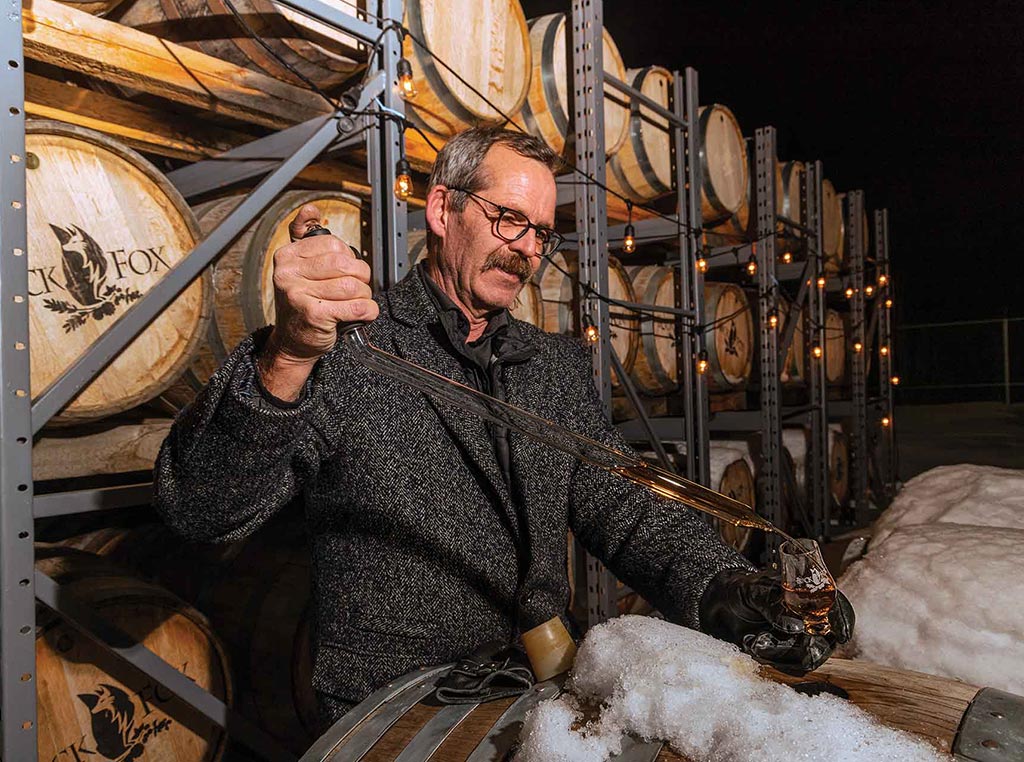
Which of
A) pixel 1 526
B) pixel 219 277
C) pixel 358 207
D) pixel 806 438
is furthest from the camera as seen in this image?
pixel 806 438

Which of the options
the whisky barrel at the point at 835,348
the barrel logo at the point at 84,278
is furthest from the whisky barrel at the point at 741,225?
the barrel logo at the point at 84,278

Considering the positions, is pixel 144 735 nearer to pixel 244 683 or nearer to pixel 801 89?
pixel 244 683

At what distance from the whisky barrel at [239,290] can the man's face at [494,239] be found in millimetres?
448

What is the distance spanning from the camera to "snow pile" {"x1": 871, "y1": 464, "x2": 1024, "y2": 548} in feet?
5.32

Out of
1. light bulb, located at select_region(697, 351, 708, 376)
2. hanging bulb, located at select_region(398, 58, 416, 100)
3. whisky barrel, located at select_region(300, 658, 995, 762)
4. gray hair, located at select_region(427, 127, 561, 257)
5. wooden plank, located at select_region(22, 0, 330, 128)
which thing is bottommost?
whisky barrel, located at select_region(300, 658, 995, 762)

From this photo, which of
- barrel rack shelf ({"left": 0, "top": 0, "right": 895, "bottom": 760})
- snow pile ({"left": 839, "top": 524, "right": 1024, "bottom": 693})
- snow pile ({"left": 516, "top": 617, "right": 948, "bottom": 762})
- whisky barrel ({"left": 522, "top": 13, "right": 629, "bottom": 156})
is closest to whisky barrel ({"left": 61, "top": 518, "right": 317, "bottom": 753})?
barrel rack shelf ({"left": 0, "top": 0, "right": 895, "bottom": 760})

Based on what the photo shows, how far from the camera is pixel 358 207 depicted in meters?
2.08

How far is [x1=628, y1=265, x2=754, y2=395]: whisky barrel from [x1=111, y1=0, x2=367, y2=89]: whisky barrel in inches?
89.9

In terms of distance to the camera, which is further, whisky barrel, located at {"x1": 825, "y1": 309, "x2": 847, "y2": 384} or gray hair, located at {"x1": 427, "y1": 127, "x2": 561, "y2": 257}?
whisky barrel, located at {"x1": 825, "y1": 309, "x2": 847, "y2": 384}

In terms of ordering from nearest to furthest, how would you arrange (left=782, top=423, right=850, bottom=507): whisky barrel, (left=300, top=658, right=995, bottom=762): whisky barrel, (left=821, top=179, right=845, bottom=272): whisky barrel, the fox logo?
(left=300, top=658, right=995, bottom=762): whisky barrel, the fox logo, (left=782, top=423, right=850, bottom=507): whisky barrel, (left=821, top=179, right=845, bottom=272): whisky barrel

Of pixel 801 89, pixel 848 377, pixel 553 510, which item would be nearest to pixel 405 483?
pixel 553 510

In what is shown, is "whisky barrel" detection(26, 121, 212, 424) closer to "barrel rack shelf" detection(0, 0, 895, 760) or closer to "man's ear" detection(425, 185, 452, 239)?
"barrel rack shelf" detection(0, 0, 895, 760)

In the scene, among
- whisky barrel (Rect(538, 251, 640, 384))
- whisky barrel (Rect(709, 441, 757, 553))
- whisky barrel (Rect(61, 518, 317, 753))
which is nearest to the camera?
whisky barrel (Rect(61, 518, 317, 753))

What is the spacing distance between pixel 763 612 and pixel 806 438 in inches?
193
